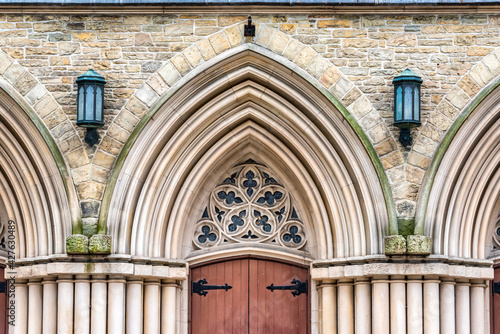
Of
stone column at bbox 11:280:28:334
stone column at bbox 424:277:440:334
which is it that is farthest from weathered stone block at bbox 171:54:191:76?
stone column at bbox 424:277:440:334

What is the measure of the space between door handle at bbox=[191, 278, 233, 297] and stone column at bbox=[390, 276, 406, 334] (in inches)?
75.2

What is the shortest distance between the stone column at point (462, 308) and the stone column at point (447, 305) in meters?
0.11

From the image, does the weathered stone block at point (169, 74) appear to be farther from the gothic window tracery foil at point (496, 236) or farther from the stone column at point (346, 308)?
the gothic window tracery foil at point (496, 236)

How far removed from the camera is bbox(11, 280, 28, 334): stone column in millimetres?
13156

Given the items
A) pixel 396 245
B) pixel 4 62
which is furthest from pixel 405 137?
pixel 4 62

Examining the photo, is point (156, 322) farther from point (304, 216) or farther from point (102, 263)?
point (304, 216)

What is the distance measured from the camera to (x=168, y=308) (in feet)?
43.3

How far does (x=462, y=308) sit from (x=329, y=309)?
1425 millimetres

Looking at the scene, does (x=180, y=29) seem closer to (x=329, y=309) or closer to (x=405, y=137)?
(x=405, y=137)

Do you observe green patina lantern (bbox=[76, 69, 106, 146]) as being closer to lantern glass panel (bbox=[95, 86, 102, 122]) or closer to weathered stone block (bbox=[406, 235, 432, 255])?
lantern glass panel (bbox=[95, 86, 102, 122])

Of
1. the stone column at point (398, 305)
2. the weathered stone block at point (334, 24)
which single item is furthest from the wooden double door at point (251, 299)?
the weathered stone block at point (334, 24)

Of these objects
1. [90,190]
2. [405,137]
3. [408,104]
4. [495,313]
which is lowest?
[495,313]

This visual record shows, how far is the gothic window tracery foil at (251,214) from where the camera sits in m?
13.6

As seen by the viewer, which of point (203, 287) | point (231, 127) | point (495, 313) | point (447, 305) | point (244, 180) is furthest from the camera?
point (244, 180)
